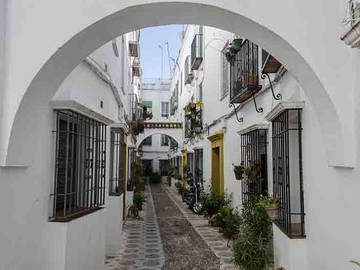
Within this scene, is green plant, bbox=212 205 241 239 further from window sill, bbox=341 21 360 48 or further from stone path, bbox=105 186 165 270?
window sill, bbox=341 21 360 48

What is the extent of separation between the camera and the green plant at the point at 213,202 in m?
10.9

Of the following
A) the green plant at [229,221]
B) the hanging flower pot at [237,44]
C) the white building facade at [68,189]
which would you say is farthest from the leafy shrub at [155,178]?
the white building facade at [68,189]

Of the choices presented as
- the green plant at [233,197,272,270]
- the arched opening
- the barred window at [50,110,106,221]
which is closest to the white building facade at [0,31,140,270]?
the barred window at [50,110,106,221]

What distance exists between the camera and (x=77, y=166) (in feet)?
18.5

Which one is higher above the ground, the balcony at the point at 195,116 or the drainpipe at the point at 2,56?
the balcony at the point at 195,116

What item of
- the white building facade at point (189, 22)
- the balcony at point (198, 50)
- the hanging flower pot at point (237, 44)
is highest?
the balcony at point (198, 50)

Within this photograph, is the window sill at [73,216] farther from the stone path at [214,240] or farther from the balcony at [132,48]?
the balcony at [132,48]

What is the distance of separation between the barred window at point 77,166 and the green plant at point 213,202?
4.81m

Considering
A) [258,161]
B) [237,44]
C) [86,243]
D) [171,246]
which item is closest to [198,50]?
[237,44]

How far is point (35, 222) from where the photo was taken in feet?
13.4

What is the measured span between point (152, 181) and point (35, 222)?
3048cm

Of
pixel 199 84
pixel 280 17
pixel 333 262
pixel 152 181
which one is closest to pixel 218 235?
pixel 333 262

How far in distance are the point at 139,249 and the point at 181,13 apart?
5.81 metres

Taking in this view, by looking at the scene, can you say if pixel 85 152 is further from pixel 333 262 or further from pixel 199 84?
pixel 199 84
